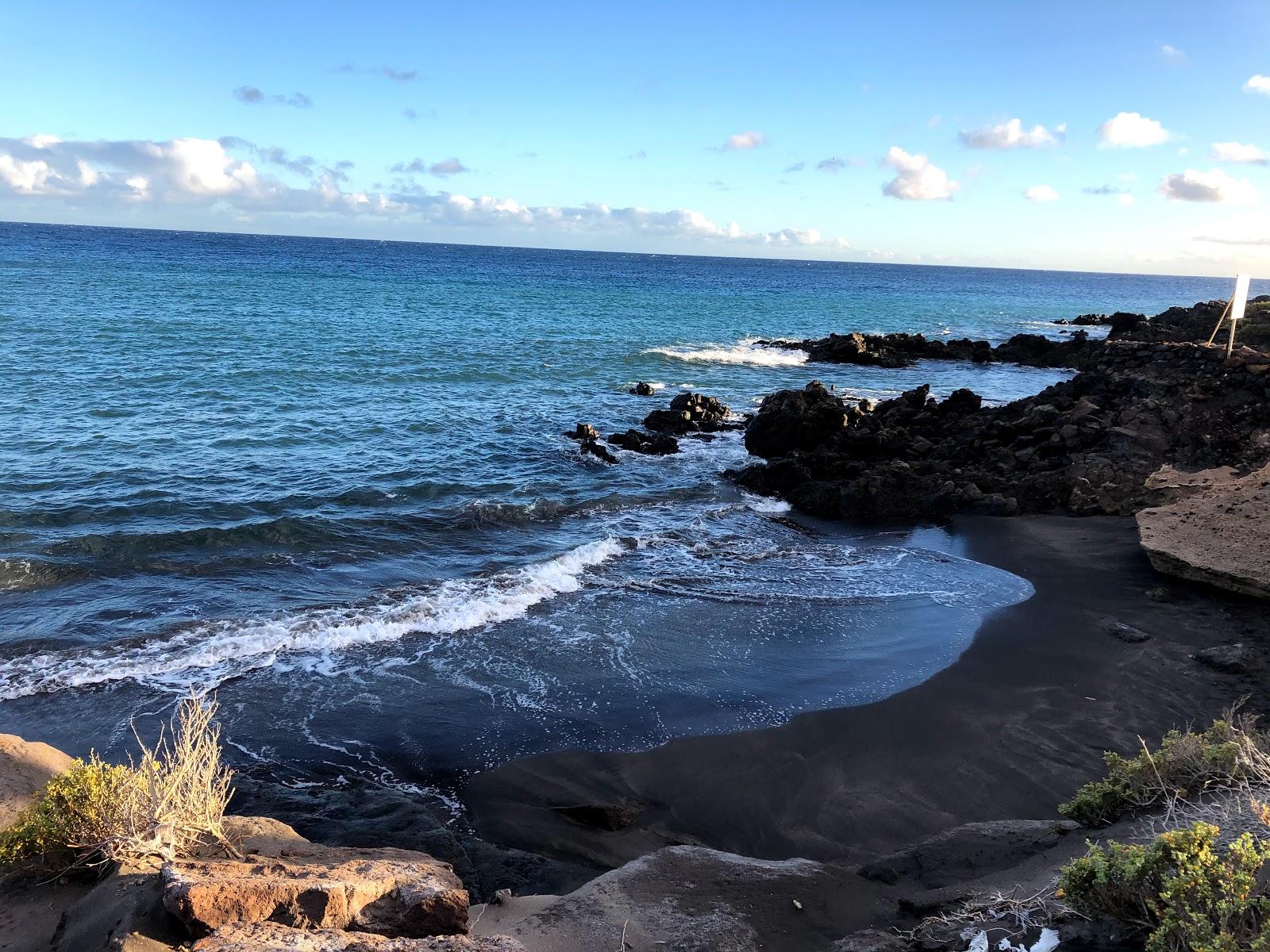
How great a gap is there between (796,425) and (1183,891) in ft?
62.5

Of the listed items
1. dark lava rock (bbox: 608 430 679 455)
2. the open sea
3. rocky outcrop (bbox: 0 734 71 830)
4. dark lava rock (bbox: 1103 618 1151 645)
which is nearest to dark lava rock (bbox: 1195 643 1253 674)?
dark lava rock (bbox: 1103 618 1151 645)

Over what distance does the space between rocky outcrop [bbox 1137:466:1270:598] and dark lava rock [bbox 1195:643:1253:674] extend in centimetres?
192

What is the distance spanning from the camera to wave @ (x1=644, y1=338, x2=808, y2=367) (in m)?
43.3

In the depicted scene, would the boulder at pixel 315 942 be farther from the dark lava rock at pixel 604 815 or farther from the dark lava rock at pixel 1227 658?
the dark lava rock at pixel 1227 658

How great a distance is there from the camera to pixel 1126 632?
11969 millimetres

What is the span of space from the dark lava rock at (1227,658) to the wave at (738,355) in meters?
32.4

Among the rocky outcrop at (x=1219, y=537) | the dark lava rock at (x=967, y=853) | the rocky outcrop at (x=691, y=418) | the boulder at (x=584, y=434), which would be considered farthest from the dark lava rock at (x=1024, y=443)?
the dark lava rock at (x=967, y=853)

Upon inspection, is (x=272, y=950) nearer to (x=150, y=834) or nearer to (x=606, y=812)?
(x=150, y=834)

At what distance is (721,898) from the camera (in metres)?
6.43

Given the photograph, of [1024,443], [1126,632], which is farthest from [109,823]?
[1024,443]

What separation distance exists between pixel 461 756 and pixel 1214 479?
15.3m

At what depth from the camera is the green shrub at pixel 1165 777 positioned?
6.32m

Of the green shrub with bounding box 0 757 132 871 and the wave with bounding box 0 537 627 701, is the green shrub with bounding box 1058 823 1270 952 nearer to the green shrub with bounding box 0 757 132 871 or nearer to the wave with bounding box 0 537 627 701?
the green shrub with bounding box 0 757 132 871

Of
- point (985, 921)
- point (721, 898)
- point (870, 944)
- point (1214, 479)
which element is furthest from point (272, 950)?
point (1214, 479)
